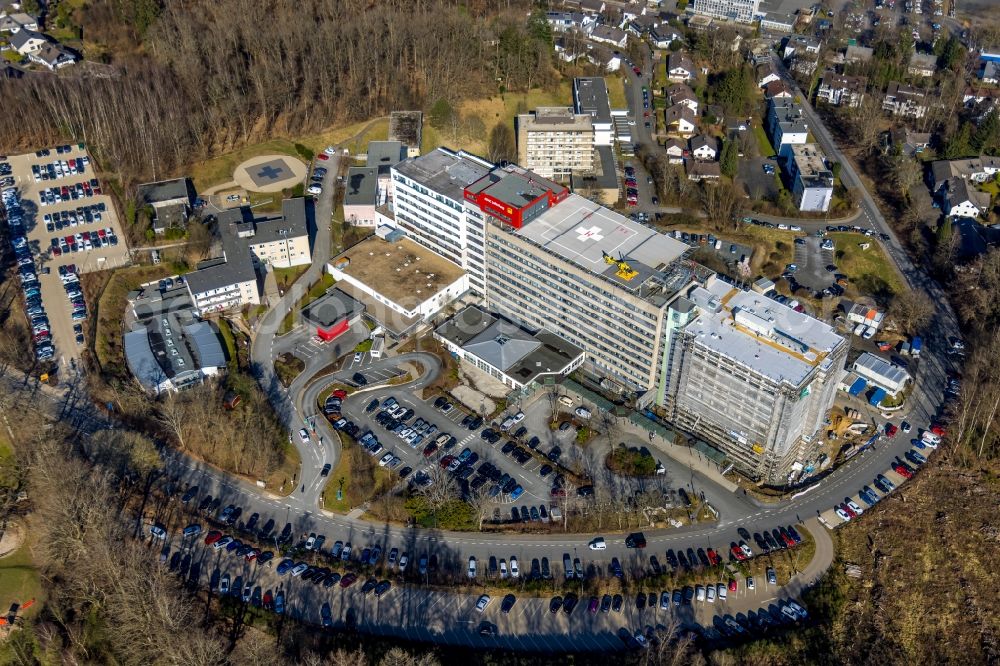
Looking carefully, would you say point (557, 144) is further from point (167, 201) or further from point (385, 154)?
point (167, 201)

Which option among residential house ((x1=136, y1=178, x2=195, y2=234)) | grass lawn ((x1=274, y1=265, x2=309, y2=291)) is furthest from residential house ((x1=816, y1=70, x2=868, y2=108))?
residential house ((x1=136, y1=178, x2=195, y2=234))

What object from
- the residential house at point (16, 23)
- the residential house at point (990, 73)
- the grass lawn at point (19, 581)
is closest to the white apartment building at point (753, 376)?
the grass lawn at point (19, 581)

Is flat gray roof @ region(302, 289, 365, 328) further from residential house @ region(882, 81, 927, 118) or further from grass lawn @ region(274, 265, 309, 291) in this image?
residential house @ region(882, 81, 927, 118)

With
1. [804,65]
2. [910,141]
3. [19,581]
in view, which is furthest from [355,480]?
[804,65]

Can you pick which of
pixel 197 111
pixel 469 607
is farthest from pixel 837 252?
pixel 197 111

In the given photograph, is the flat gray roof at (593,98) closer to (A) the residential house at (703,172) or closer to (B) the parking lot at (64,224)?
(A) the residential house at (703,172)
